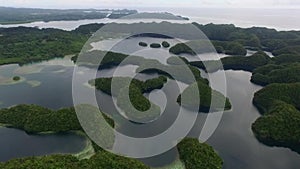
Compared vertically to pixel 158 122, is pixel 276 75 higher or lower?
higher

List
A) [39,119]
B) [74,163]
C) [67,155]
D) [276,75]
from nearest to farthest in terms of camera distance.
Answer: [74,163], [67,155], [39,119], [276,75]

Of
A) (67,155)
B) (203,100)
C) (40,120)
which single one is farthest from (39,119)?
(203,100)

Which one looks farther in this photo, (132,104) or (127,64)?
(127,64)

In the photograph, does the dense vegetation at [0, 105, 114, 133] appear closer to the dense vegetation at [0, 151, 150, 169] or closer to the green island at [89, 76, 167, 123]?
the green island at [89, 76, 167, 123]

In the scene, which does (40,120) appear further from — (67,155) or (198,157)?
(198,157)

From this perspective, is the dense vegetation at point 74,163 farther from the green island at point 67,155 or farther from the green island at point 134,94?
the green island at point 134,94

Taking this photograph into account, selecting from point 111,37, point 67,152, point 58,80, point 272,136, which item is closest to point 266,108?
point 272,136

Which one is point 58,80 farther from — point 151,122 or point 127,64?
point 151,122

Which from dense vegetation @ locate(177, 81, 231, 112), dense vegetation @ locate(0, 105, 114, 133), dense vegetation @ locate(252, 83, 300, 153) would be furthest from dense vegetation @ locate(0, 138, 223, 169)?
dense vegetation @ locate(177, 81, 231, 112)
